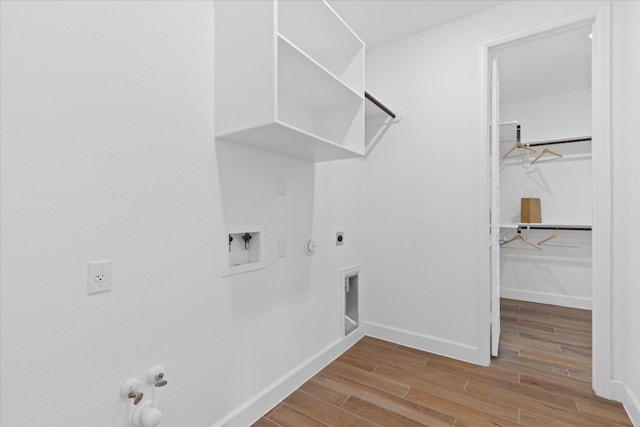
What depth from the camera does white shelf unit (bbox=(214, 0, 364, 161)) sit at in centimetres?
127

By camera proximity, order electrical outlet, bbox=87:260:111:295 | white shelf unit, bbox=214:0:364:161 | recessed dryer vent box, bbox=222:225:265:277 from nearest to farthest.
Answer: electrical outlet, bbox=87:260:111:295
white shelf unit, bbox=214:0:364:161
recessed dryer vent box, bbox=222:225:265:277

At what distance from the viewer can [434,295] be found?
244cm

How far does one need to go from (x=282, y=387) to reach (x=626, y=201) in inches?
89.1

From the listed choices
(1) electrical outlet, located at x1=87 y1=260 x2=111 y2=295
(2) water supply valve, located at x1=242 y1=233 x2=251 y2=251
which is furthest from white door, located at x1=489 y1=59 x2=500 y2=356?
(1) electrical outlet, located at x1=87 y1=260 x2=111 y2=295

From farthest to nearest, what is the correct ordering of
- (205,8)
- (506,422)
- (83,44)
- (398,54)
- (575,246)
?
(575,246) < (398,54) < (506,422) < (205,8) < (83,44)

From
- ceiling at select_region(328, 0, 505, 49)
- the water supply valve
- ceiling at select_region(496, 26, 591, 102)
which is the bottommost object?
the water supply valve

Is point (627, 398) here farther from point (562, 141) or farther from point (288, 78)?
point (562, 141)

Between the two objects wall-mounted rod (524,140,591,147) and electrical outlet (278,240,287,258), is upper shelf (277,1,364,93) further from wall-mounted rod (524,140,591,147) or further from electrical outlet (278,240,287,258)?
wall-mounted rod (524,140,591,147)

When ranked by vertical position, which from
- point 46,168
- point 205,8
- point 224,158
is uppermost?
point 205,8

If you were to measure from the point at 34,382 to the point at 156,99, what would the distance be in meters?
1.02

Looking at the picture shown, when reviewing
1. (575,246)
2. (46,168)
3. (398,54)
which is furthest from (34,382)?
(575,246)

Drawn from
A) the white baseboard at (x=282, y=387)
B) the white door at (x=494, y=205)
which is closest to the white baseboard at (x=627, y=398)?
the white door at (x=494, y=205)

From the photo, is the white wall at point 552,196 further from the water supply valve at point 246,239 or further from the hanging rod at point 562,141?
the water supply valve at point 246,239

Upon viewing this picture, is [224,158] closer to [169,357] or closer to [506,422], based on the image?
[169,357]
